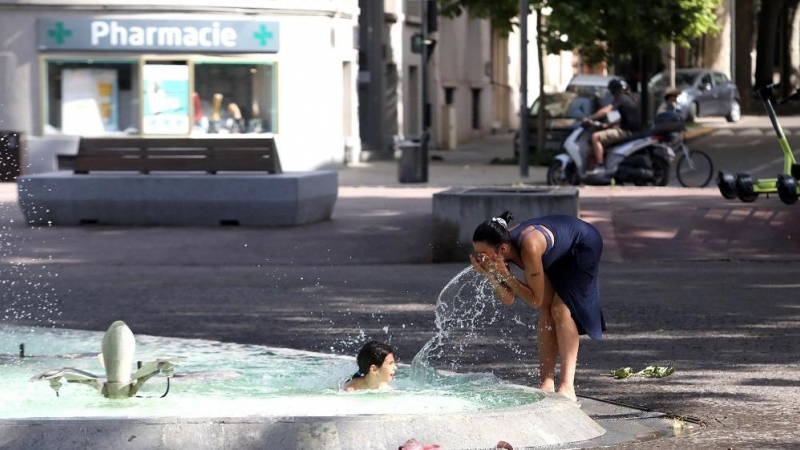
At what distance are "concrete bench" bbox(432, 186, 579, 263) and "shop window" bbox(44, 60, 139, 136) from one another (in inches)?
611

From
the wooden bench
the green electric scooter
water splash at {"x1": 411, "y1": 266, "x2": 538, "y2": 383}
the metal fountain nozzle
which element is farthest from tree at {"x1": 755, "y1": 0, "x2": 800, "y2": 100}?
the metal fountain nozzle

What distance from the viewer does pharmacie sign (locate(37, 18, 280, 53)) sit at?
1168 inches

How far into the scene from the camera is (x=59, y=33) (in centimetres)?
2966

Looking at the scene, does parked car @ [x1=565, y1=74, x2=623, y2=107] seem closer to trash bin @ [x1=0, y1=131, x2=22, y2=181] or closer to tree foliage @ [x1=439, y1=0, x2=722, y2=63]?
tree foliage @ [x1=439, y1=0, x2=722, y2=63]

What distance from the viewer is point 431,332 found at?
10.9 metres

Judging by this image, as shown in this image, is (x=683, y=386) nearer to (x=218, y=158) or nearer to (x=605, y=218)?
(x=605, y=218)

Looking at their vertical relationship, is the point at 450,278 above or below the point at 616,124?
below

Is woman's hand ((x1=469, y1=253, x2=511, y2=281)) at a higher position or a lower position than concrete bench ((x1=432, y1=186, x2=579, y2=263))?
higher

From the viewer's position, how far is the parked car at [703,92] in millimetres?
47531

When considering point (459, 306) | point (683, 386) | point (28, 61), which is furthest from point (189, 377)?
point (28, 61)

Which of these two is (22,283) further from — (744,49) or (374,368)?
(744,49)

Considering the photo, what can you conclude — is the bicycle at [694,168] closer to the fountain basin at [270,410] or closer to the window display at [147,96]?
the window display at [147,96]

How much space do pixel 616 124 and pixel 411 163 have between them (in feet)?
11.7

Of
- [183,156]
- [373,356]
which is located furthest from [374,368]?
[183,156]
